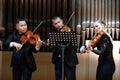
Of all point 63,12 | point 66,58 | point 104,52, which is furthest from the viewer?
point 63,12

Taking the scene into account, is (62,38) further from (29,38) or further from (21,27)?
(21,27)

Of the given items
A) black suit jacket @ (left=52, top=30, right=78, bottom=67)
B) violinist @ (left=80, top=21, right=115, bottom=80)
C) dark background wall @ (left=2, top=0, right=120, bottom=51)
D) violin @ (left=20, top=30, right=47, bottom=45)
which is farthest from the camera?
dark background wall @ (left=2, top=0, right=120, bottom=51)

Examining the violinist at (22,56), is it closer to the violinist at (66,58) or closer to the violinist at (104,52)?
the violinist at (66,58)

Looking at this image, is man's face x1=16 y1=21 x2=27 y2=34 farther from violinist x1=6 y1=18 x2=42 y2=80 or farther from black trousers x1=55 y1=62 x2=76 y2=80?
black trousers x1=55 y1=62 x2=76 y2=80

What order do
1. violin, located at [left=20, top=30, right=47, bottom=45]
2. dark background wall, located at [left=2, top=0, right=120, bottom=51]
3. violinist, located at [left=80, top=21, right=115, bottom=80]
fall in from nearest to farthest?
violinist, located at [left=80, top=21, right=115, bottom=80]
violin, located at [left=20, top=30, right=47, bottom=45]
dark background wall, located at [left=2, top=0, right=120, bottom=51]

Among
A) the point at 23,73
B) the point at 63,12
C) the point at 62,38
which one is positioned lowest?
the point at 23,73

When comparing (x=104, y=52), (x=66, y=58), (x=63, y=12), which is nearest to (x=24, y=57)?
(x=66, y=58)

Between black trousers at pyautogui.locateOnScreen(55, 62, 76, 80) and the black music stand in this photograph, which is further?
black trousers at pyautogui.locateOnScreen(55, 62, 76, 80)

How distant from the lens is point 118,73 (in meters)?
7.30

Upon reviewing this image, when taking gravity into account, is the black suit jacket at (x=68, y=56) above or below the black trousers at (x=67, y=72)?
above

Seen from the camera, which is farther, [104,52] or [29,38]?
[29,38]

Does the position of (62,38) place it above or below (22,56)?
above

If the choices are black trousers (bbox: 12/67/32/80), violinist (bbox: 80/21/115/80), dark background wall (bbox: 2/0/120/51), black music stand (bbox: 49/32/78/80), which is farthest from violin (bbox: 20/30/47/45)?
dark background wall (bbox: 2/0/120/51)

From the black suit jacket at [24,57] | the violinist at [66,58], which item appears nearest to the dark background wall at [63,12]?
the violinist at [66,58]
